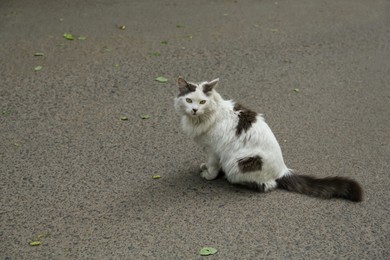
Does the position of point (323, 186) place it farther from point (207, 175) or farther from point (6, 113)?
point (6, 113)

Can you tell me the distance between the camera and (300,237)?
14.6 ft

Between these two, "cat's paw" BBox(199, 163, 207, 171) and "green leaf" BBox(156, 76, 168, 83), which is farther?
"green leaf" BBox(156, 76, 168, 83)

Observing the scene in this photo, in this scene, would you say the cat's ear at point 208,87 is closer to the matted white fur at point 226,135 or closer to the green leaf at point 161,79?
the matted white fur at point 226,135

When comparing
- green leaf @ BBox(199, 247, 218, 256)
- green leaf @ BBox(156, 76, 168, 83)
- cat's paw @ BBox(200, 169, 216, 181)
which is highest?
green leaf @ BBox(156, 76, 168, 83)

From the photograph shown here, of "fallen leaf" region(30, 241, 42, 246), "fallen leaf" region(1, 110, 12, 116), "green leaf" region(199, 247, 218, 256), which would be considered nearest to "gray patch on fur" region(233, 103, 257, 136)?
"green leaf" region(199, 247, 218, 256)

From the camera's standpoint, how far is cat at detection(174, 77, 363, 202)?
4.85 m

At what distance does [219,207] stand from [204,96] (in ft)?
3.41

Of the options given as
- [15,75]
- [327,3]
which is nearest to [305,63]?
[327,3]

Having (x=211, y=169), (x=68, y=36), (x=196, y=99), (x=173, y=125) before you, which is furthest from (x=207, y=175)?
(x=68, y=36)

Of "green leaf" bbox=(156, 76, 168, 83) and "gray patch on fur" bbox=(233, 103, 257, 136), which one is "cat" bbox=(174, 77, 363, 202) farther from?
"green leaf" bbox=(156, 76, 168, 83)

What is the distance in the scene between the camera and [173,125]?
6301mm

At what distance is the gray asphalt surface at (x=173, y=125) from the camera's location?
4418 millimetres

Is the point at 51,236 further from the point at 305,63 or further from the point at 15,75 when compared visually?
the point at 305,63

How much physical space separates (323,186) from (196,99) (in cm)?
146
